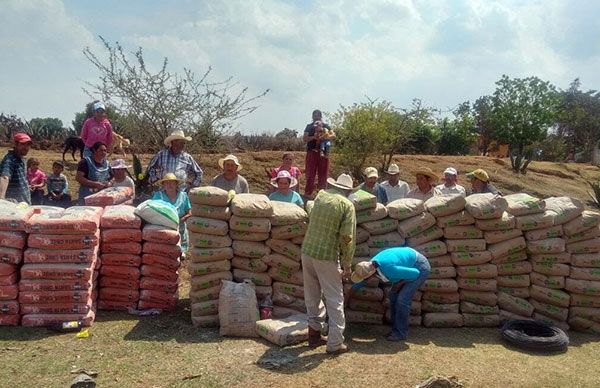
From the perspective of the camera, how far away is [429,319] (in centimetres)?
605

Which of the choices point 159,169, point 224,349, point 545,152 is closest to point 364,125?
point 159,169

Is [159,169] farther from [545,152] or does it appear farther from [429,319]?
[545,152]

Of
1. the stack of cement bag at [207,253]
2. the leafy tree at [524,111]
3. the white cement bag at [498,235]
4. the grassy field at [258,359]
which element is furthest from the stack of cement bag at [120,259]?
the leafy tree at [524,111]

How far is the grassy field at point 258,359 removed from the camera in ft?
14.7

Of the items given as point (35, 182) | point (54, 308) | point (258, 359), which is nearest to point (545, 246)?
point (258, 359)

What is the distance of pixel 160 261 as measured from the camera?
5.89 metres

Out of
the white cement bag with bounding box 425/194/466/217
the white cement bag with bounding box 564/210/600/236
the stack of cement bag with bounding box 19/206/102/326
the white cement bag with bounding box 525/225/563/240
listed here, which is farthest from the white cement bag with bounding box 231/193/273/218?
the white cement bag with bounding box 564/210/600/236

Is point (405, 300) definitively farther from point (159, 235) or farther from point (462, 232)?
point (159, 235)

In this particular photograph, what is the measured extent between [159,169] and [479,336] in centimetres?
449

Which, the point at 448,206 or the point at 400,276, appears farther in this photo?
the point at 448,206

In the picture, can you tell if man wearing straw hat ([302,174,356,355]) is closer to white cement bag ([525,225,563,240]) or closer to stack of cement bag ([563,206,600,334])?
white cement bag ([525,225,563,240])

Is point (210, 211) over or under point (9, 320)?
over

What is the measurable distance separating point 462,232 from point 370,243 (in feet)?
3.54

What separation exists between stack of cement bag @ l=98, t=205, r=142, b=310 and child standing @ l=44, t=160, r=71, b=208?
2.59m
